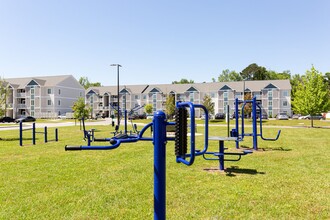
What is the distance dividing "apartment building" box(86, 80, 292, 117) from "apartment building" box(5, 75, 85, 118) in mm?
11810

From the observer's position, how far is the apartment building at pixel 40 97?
71.5 m

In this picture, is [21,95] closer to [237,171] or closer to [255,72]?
[237,171]

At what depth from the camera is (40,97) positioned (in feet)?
233

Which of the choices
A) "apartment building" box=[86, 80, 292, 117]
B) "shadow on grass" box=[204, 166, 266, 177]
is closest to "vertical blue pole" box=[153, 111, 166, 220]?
"shadow on grass" box=[204, 166, 266, 177]

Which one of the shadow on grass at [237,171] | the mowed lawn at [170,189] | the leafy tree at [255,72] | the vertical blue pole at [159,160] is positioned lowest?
the shadow on grass at [237,171]

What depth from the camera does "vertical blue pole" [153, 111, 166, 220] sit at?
3.16 metres

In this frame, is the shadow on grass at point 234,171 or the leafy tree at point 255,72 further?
the leafy tree at point 255,72

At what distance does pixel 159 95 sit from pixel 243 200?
249 ft

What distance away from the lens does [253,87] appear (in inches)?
2968

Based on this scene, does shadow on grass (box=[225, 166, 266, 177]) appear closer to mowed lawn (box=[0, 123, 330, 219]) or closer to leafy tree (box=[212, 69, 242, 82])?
mowed lawn (box=[0, 123, 330, 219])

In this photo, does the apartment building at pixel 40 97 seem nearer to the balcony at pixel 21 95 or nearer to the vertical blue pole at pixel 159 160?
the balcony at pixel 21 95

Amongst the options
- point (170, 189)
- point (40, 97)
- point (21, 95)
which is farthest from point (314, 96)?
point (21, 95)

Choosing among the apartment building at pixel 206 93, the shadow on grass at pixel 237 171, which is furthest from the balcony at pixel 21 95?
the shadow on grass at pixel 237 171

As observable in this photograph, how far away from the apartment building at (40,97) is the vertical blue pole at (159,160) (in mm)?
71944
